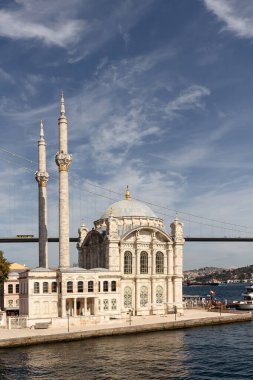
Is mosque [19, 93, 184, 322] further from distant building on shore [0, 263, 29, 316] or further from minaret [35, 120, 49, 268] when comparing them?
distant building on shore [0, 263, 29, 316]

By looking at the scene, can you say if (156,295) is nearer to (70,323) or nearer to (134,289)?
(134,289)

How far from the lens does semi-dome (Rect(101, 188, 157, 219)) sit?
82000mm

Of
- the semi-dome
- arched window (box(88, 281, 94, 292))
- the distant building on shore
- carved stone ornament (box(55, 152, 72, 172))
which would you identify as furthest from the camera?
the distant building on shore

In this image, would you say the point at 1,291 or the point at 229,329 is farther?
the point at 1,291

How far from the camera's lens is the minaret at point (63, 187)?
70625 millimetres

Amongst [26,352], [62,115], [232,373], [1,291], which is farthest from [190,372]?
[1,291]

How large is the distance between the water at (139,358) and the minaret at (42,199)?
2564cm

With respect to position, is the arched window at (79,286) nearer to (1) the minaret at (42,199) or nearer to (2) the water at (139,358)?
(2) the water at (139,358)

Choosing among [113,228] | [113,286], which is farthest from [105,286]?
[113,228]

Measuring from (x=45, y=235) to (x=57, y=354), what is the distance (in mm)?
33955

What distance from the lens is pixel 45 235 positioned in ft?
266

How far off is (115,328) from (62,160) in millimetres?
24810

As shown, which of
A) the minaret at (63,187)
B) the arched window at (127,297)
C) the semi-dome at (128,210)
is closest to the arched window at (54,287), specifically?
the minaret at (63,187)

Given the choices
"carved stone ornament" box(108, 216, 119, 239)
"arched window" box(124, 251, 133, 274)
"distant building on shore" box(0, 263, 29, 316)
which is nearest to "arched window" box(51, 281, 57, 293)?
"carved stone ornament" box(108, 216, 119, 239)
